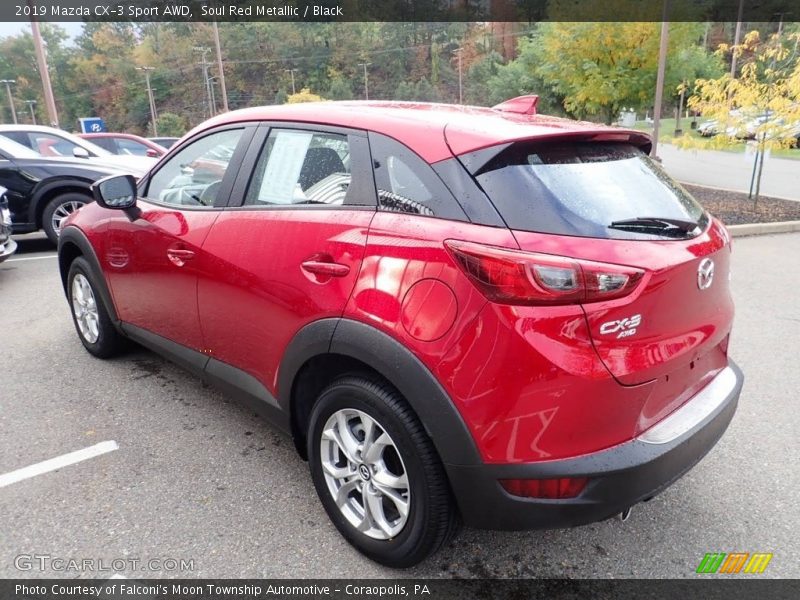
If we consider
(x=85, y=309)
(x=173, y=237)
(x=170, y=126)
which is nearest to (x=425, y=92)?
(x=170, y=126)

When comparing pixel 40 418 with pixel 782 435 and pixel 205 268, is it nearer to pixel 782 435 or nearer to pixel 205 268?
pixel 205 268

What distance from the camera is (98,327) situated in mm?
3994

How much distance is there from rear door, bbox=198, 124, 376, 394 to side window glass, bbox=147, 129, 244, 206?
236mm

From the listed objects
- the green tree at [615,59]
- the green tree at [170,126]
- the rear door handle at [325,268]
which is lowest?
the green tree at [170,126]

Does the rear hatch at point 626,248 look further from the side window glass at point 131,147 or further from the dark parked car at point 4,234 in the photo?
the side window glass at point 131,147

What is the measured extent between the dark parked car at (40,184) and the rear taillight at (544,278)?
7213mm

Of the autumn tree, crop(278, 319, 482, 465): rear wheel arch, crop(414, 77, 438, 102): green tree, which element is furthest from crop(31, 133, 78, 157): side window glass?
crop(414, 77, 438, 102): green tree

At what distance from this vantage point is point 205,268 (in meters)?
2.78

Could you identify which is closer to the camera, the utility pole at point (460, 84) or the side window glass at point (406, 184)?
the side window glass at point (406, 184)

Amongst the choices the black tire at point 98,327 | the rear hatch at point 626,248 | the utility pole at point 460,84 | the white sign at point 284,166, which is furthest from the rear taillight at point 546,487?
the utility pole at point 460,84

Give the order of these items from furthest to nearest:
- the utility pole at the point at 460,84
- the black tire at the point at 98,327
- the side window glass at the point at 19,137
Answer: the utility pole at the point at 460,84
the side window glass at the point at 19,137
the black tire at the point at 98,327

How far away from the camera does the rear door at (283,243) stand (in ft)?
7.07

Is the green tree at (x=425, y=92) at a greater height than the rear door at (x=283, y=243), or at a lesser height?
greater

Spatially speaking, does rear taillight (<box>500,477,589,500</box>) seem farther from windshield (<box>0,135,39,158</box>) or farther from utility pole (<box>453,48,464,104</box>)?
utility pole (<box>453,48,464,104</box>)
